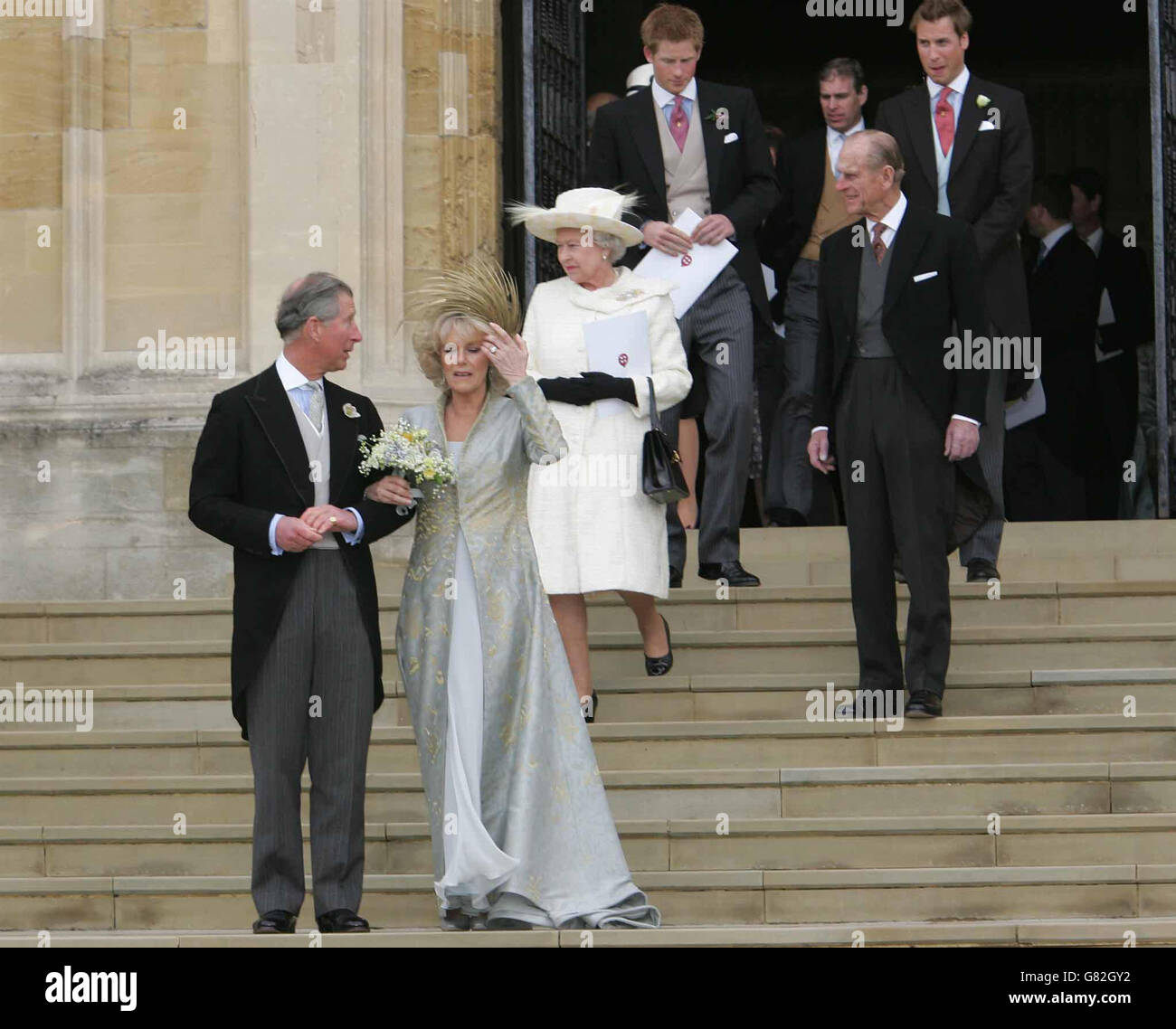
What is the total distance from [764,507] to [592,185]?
2393 mm

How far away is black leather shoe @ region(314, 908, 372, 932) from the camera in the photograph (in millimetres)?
7773

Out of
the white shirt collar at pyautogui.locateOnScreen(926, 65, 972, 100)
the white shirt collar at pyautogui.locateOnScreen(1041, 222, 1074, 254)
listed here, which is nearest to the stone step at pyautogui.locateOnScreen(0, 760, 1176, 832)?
the white shirt collar at pyautogui.locateOnScreen(926, 65, 972, 100)

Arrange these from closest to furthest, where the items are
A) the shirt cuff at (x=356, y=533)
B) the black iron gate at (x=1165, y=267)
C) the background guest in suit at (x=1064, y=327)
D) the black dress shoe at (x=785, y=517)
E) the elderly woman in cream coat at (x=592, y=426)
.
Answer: the shirt cuff at (x=356, y=533) < the elderly woman in cream coat at (x=592, y=426) < the black dress shoe at (x=785, y=517) < the black iron gate at (x=1165, y=267) < the background guest in suit at (x=1064, y=327)

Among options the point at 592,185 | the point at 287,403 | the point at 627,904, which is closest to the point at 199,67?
the point at 592,185

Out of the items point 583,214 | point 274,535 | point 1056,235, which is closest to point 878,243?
point 583,214

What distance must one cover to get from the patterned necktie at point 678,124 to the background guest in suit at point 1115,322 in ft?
12.0

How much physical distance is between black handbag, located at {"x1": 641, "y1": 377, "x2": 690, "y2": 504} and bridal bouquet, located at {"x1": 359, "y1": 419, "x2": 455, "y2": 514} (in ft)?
4.81

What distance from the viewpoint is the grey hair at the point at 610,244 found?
374 inches

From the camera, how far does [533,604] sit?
27.1 feet

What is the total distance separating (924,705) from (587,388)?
169 centimetres

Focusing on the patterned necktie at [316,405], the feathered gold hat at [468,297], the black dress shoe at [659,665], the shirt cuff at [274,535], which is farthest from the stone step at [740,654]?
the shirt cuff at [274,535]

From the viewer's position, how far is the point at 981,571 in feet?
34.3

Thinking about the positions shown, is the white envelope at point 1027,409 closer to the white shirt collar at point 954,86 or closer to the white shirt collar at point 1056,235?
the white shirt collar at point 1056,235
